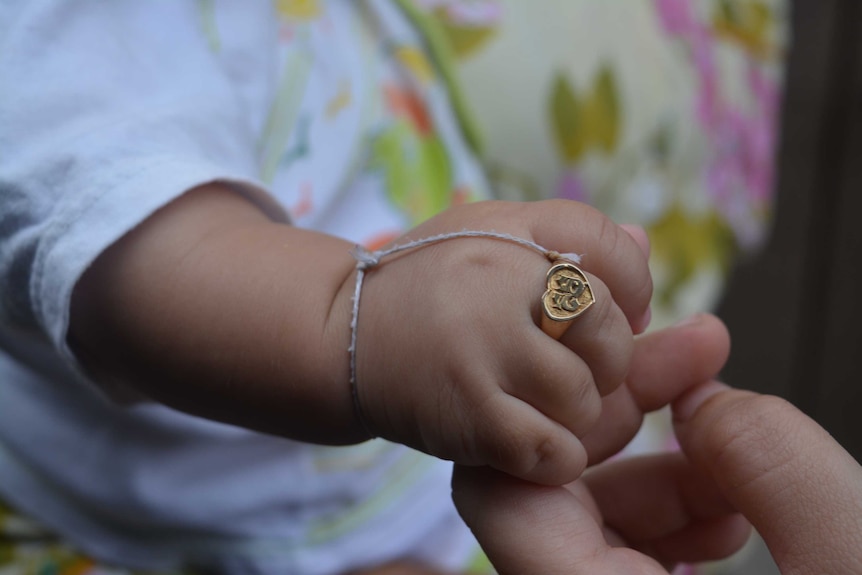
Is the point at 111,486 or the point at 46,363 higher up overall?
the point at 46,363

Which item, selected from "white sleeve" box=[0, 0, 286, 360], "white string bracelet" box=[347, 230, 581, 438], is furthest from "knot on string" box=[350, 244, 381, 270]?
"white sleeve" box=[0, 0, 286, 360]

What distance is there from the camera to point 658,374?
48 cm

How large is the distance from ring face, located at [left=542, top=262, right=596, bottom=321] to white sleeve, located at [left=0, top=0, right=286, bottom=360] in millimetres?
206

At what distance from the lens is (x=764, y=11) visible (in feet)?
3.70

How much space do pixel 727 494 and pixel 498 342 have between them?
0.17 metres

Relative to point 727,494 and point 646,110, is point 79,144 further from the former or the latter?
point 646,110

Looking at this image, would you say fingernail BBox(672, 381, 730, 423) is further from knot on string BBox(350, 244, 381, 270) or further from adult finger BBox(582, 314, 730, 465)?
knot on string BBox(350, 244, 381, 270)

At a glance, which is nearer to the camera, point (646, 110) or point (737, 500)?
point (737, 500)

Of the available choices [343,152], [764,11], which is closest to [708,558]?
[343,152]

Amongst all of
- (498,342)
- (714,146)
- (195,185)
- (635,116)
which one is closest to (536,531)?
(498,342)

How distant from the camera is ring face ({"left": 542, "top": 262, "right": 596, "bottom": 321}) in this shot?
353 millimetres

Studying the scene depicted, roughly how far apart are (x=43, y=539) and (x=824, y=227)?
4.30 feet

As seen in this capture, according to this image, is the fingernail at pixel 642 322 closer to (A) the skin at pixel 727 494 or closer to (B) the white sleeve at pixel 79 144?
(A) the skin at pixel 727 494

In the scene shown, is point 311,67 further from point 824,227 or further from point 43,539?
point 824,227
